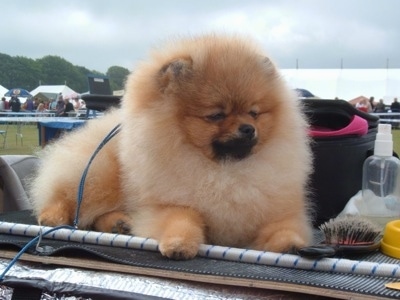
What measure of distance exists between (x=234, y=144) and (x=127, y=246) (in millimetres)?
379

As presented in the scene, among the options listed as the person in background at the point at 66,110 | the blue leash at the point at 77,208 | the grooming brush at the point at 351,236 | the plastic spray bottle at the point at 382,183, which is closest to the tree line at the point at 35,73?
the person in background at the point at 66,110

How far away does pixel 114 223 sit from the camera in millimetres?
1519

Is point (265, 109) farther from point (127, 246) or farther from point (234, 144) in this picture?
point (127, 246)

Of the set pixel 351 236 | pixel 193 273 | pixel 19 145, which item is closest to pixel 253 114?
pixel 351 236

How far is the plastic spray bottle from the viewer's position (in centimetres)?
154

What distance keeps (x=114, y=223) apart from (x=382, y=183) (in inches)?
34.7

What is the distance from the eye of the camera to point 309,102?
6.20 ft

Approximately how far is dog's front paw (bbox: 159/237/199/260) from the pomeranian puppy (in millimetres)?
40

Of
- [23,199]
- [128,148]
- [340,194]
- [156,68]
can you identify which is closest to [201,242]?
[128,148]

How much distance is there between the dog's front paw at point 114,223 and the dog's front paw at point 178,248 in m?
0.34

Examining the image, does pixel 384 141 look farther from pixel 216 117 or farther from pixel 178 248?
pixel 178 248

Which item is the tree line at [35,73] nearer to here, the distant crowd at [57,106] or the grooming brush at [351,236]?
the distant crowd at [57,106]

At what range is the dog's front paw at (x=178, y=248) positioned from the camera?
110 cm

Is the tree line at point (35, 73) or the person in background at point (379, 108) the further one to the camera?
the tree line at point (35, 73)
